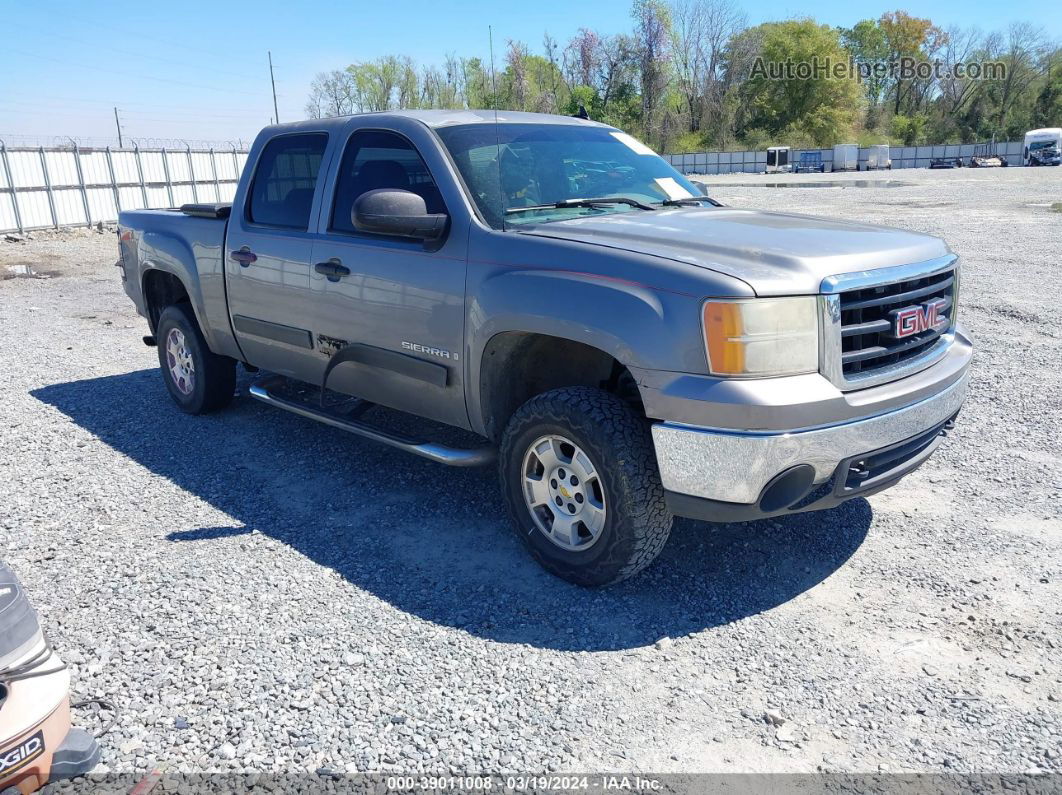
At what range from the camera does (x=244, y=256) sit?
5.22m

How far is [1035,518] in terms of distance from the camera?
13.9 ft

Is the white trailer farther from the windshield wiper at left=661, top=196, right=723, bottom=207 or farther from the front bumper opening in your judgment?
the front bumper opening

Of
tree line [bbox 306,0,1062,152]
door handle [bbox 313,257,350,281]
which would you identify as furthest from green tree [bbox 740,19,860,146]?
door handle [bbox 313,257,350,281]

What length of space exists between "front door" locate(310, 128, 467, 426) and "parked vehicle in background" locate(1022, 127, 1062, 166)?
67.6 metres

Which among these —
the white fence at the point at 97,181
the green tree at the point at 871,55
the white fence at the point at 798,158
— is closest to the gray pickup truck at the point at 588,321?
the white fence at the point at 97,181

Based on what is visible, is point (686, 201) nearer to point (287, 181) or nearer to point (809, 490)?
point (809, 490)

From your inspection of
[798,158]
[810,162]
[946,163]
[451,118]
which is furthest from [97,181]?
[946,163]

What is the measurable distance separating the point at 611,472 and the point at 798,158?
71382 mm

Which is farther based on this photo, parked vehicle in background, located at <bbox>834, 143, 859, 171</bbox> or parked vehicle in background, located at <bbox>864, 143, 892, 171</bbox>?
parked vehicle in background, located at <bbox>864, 143, 892, 171</bbox>

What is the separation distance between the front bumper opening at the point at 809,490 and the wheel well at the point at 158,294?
4584 mm

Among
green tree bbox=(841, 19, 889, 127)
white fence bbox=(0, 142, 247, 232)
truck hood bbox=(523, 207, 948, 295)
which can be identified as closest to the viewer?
truck hood bbox=(523, 207, 948, 295)

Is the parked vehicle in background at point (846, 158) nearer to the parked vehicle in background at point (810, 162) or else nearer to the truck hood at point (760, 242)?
the parked vehicle in background at point (810, 162)

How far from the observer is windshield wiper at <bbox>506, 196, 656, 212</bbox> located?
411cm

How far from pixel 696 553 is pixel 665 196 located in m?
1.91
